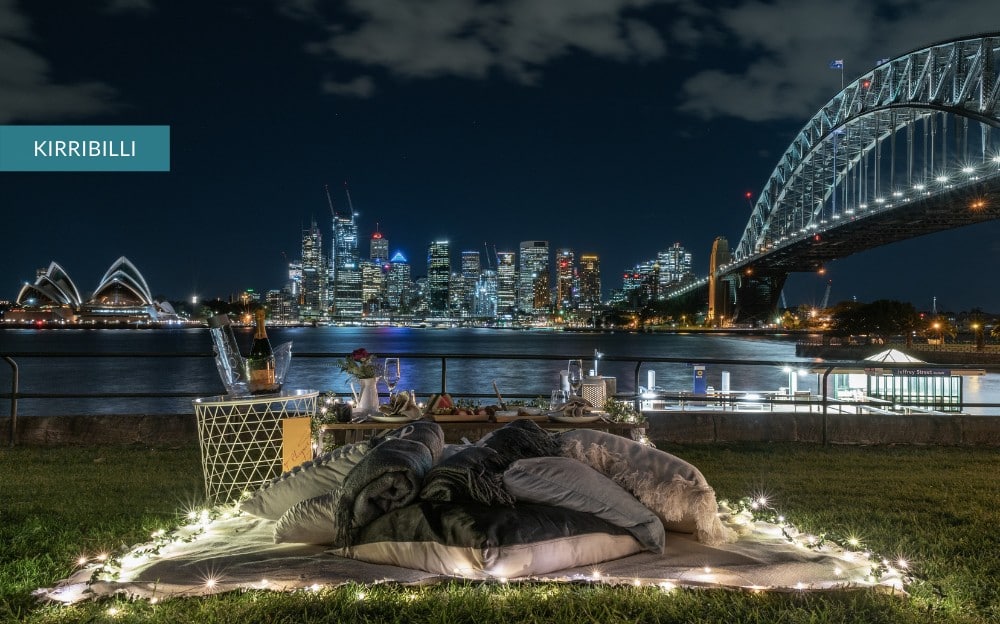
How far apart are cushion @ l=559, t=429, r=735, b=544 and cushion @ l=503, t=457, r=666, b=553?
0.10 metres

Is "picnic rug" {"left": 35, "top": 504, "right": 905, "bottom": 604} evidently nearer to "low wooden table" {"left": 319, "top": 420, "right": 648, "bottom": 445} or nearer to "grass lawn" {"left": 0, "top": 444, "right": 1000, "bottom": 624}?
"grass lawn" {"left": 0, "top": 444, "right": 1000, "bottom": 624}

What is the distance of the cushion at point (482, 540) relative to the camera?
10.6 feet

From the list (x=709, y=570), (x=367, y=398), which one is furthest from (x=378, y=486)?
(x=367, y=398)

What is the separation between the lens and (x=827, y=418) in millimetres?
8188

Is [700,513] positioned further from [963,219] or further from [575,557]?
[963,219]

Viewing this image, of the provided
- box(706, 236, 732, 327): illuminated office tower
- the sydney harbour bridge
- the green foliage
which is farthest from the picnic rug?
the green foliage

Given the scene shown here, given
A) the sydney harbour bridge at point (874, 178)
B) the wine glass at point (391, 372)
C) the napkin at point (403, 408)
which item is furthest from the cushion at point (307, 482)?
the sydney harbour bridge at point (874, 178)

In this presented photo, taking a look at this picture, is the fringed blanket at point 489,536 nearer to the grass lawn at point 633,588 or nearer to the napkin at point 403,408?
the grass lawn at point 633,588

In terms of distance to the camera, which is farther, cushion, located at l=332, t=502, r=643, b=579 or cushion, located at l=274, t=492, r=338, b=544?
cushion, located at l=274, t=492, r=338, b=544

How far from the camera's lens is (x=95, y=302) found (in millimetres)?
112875

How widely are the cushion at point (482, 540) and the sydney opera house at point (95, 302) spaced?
11110 centimetres

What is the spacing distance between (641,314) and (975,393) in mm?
104992

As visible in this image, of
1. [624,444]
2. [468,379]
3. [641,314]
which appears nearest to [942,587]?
[624,444]

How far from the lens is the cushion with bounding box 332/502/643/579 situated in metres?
3.23
